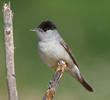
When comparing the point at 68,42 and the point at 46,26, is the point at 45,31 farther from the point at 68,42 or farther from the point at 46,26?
the point at 68,42

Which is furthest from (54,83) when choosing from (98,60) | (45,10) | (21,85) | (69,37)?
(45,10)

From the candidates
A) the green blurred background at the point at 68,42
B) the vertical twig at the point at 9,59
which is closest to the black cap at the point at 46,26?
the vertical twig at the point at 9,59

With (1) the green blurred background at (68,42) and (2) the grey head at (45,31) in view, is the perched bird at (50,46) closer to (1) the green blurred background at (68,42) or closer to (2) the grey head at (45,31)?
(2) the grey head at (45,31)

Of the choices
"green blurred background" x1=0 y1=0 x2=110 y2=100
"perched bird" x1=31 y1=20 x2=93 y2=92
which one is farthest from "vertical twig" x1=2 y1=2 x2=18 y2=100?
"green blurred background" x1=0 y1=0 x2=110 y2=100

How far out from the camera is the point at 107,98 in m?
6.16

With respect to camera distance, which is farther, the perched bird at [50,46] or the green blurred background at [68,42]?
the green blurred background at [68,42]

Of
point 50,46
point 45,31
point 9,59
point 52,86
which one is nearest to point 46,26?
point 45,31

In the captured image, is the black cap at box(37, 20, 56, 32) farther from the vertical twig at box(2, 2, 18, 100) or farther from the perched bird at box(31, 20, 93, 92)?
the vertical twig at box(2, 2, 18, 100)

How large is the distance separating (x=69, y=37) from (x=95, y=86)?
1.41m

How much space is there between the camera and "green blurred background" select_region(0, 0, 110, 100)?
619cm

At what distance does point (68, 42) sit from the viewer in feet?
23.9

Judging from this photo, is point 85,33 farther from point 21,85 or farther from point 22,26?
point 21,85

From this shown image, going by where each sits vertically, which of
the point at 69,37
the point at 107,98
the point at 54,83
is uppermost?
the point at 54,83

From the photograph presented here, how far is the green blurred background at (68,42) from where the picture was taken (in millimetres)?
6188
